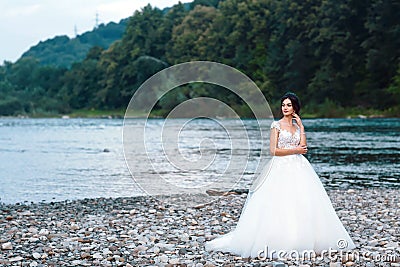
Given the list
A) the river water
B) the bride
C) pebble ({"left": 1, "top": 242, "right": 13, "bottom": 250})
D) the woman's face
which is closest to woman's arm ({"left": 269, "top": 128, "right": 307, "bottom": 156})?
the bride

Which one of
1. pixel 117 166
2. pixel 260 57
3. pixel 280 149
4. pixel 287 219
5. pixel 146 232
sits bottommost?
pixel 117 166

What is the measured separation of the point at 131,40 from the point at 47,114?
2381 centimetres

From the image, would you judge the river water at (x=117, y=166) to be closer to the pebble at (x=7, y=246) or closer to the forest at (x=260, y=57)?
the pebble at (x=7, y=246)

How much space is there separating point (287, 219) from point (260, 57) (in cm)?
8627

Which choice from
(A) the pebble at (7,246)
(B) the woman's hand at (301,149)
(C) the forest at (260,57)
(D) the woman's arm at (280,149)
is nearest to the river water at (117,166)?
(A) the pebble at (7,246)

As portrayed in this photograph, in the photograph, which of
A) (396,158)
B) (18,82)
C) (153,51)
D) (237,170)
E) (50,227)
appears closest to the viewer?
(50,227)

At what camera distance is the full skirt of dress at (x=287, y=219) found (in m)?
8.32

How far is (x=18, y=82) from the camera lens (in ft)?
502

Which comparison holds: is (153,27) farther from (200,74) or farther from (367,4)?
(367,4)

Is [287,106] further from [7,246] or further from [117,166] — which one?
[117,166]

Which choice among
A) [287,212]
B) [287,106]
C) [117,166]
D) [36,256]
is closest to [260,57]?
[117,166]

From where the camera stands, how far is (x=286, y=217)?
27.6 ft

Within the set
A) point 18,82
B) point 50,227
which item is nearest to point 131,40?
point 18,82

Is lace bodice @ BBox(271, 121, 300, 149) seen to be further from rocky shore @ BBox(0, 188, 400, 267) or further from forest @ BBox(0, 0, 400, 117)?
forest @ BBox(0, 0, 400, 117)
